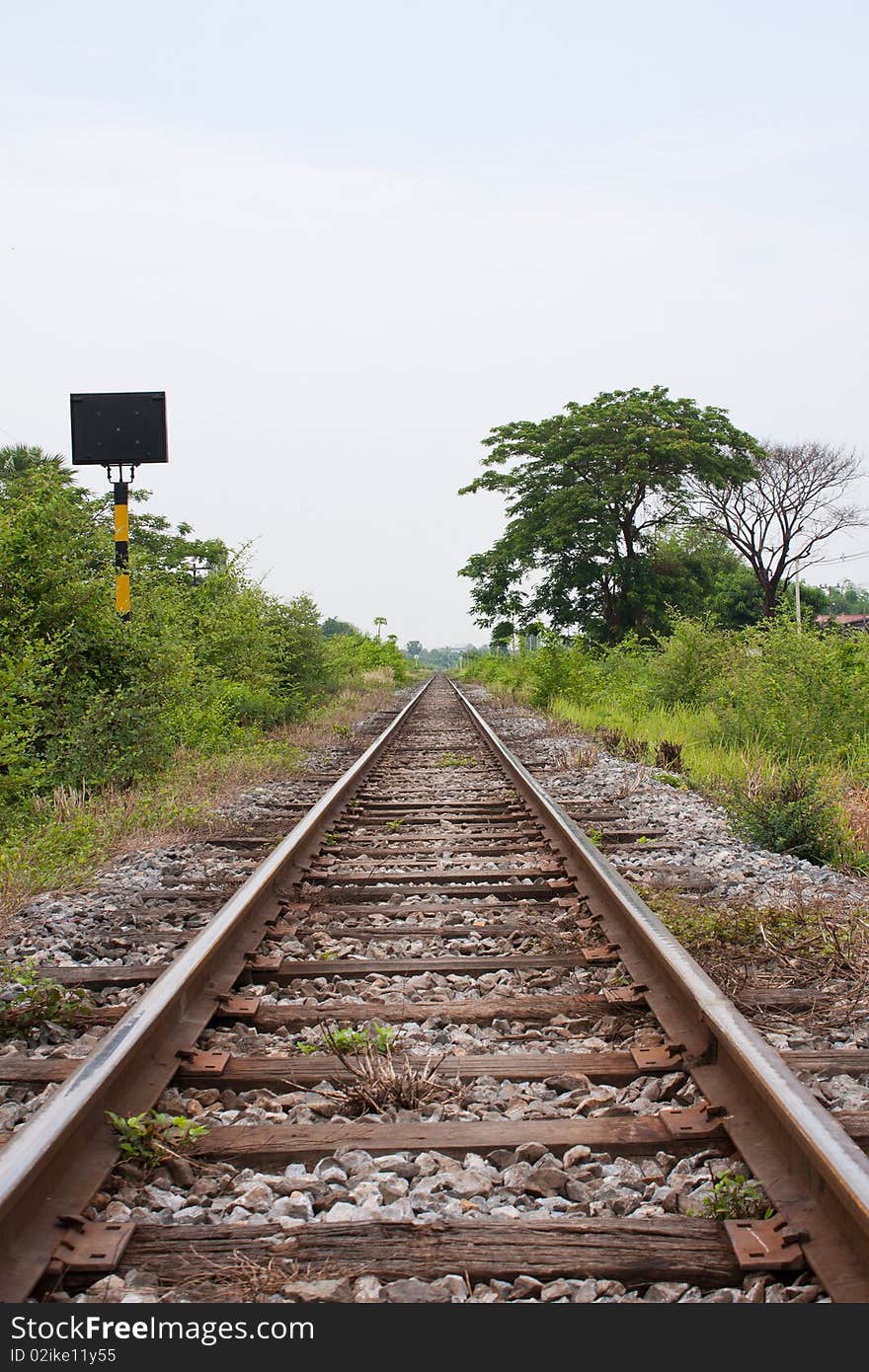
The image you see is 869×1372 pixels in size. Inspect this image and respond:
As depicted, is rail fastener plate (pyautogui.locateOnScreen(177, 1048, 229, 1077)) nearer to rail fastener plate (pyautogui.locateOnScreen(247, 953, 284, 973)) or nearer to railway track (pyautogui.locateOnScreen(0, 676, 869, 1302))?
railway track (pyautogui.locateOnScreen(0, 676, 869, 1302))

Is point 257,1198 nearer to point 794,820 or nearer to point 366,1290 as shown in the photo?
point 366,1290

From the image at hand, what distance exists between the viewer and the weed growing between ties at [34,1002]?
3.33 m

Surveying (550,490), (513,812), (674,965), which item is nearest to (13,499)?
(513,812)

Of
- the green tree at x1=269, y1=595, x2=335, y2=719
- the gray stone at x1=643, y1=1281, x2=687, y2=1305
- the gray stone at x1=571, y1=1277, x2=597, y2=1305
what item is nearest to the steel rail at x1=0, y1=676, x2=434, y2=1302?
the gray stone at x1=571, y1=1277, x2=597, y2=1305

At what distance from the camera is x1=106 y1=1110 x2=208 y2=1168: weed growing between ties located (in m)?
2.40

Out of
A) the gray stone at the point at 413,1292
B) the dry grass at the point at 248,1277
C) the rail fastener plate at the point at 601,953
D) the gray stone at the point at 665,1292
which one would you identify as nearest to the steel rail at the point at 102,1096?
the dry grass at the point at 248,1277

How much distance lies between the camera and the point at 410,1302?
183 centimetres

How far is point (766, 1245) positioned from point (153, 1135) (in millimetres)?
1396

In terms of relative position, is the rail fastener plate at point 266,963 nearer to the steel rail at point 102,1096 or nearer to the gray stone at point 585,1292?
the steel rail at point 102,1096

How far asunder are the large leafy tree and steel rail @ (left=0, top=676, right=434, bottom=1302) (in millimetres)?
25757

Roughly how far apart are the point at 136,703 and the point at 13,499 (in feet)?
6.05

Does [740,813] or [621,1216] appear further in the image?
[740,813]

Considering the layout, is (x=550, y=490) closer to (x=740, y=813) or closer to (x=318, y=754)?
(x=318, y=754)
